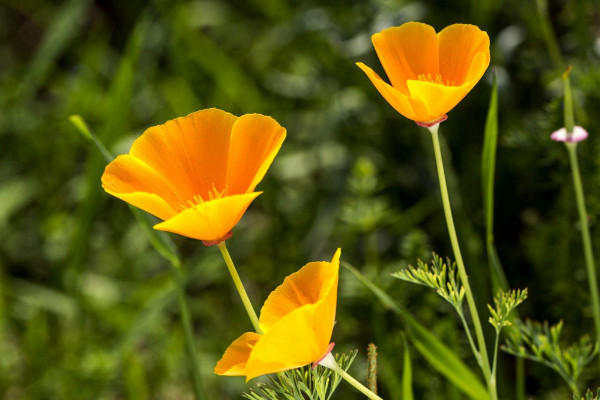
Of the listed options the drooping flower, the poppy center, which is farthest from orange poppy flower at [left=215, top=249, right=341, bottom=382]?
the drooping flower

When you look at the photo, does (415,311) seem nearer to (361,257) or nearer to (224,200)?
(361,257)

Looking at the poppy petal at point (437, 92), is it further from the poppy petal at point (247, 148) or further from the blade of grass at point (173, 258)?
the blade of grass at point (173, 258)

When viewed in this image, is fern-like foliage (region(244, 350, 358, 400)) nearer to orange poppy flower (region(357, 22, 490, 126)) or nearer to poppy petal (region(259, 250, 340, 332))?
poppy petal (region(259, 250, 340, 332))

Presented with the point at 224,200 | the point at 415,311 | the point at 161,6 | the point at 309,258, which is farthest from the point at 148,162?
the point at 161,6

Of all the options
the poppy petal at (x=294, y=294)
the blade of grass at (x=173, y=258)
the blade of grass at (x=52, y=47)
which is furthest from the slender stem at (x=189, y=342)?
the blade of grass at (x=52, y=47)

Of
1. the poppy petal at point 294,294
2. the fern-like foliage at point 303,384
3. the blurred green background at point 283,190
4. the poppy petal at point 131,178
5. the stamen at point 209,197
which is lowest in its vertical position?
the blurred green background at point 283,190

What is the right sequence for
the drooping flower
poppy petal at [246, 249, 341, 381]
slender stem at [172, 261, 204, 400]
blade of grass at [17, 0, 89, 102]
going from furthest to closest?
blade of grass at [17, 0, 89, 102] → slender stem at [172, 261, 204, 400] → the drooping flower → poppy petal at [246, 249, 341, 381]

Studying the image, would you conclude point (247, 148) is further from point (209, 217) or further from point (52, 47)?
point (52, 47)
